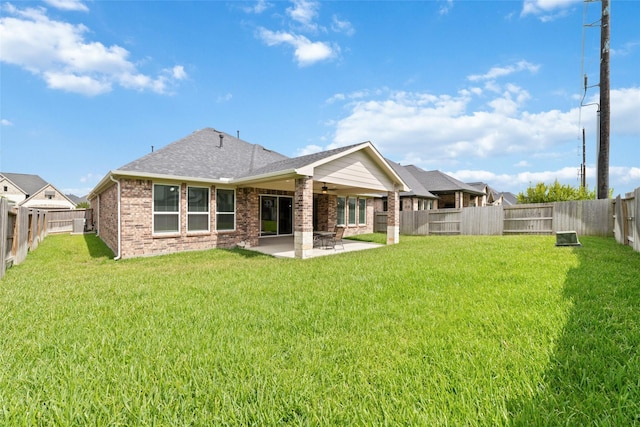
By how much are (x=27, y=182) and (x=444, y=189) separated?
61391 millimetres

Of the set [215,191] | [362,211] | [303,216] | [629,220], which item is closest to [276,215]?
[215,191]

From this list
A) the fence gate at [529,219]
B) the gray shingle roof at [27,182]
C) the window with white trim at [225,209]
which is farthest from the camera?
the gray shingle roof at [27,182]

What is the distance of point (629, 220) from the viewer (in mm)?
9281

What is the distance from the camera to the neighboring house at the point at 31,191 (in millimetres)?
39344

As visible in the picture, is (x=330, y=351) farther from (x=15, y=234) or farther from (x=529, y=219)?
(x=529, y=219)

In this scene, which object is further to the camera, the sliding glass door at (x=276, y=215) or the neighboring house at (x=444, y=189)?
the neighboring house at (x=444, y=189)

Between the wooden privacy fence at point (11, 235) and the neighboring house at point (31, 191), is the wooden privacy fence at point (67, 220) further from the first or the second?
the neighboring house at point (31, 191)

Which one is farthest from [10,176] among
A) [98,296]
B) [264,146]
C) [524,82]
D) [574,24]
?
[574,24]

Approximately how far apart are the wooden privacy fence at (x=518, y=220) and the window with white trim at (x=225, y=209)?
40.9ft

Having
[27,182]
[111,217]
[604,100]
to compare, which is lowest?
[111,217]

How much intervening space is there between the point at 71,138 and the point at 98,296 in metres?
20.6

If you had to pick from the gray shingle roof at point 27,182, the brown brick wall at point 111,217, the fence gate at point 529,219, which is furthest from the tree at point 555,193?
the gray shingle roof at point 27,182

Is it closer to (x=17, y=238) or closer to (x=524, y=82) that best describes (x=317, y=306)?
(x=17, y=238)

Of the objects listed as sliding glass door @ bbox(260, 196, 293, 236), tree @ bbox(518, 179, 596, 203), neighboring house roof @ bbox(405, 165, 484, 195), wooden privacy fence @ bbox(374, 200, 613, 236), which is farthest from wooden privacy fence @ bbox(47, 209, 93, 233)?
tree @ bbox(518, 179, 596, 203)
